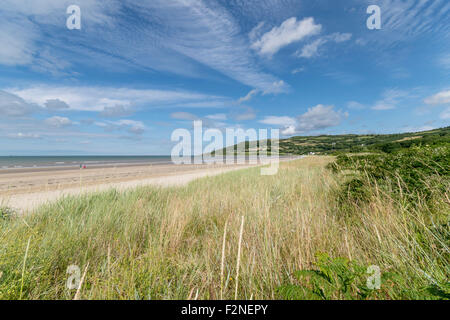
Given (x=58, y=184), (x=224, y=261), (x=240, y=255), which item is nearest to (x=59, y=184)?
(x=58, y=184)

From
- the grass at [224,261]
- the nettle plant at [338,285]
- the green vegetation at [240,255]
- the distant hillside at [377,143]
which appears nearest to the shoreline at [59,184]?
the green vegetation at [240,255]

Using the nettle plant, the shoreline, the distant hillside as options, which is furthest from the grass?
the distant hillside

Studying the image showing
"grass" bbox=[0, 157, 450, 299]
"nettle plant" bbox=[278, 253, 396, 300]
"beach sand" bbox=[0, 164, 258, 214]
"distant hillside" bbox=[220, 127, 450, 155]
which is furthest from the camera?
"distant hillside" bbox=[220, 127, 450, 155]

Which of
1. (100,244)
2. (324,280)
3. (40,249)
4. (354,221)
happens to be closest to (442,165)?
(354,221)

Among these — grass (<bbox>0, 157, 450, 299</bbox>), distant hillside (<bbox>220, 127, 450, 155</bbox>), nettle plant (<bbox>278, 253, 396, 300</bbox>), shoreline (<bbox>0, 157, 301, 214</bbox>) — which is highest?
distant hillside (<bbox>220, 127, 450, 155</bbox>)

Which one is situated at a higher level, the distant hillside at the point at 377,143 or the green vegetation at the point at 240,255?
the distant hillside at the point at 377,143

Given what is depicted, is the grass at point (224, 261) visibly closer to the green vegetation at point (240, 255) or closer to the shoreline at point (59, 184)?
the green vegetation at point (240, 255)

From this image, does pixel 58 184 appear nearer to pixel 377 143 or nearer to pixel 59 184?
pixel 59 184

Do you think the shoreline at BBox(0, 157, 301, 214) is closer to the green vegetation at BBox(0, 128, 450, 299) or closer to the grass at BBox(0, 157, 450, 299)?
the green vegetation at BBox(0, 128, 450, 299)

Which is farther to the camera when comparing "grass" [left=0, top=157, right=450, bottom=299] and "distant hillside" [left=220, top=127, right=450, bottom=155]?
"distant hillside" [left=220, top=127, right=450, bottom=155]

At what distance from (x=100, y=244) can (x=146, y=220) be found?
997 mm

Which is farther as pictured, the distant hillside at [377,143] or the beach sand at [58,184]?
the distant hillside at [377,143]

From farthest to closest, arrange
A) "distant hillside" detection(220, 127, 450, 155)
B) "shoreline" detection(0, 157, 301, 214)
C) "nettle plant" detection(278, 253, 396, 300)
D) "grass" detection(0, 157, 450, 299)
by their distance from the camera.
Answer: "distant hillside" detection(220, 127, 450, 155) → "shoreline" detection(0, 157, 301, 214) → "grass" detection(0, 157, 450, 299) → "nettle plant" detection(278, 253, 396, 300)
